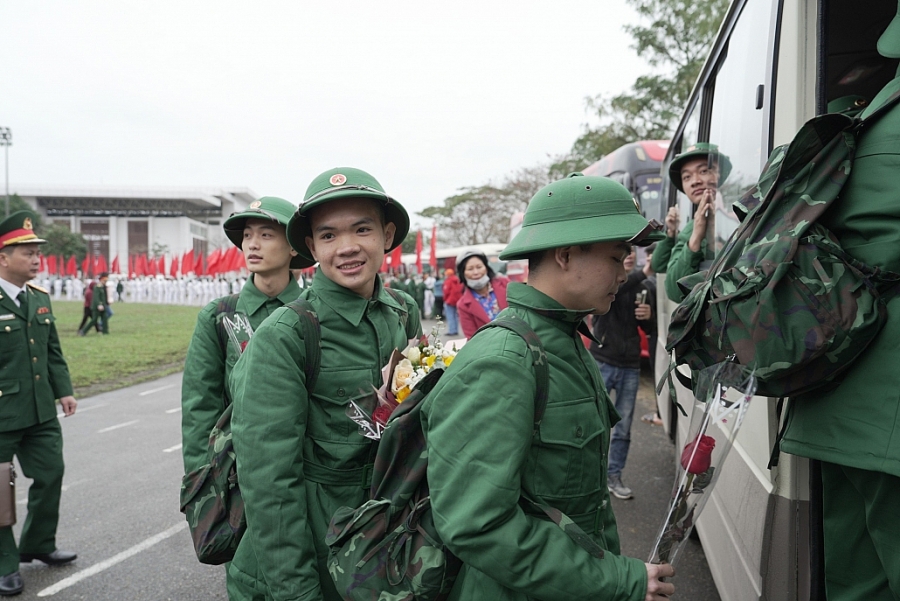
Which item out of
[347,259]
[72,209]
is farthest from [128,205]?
[347,259]

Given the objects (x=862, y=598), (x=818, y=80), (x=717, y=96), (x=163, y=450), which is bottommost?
(x=163, y=450)

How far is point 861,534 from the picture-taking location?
1.45 meters

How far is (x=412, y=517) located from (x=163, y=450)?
239 inches

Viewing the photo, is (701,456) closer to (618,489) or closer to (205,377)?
(205,377)

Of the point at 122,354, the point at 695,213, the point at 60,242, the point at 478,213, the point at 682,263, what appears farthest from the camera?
the point at 60,242

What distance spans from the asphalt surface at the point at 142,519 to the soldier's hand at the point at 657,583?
2115 mm

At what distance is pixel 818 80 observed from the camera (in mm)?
1736

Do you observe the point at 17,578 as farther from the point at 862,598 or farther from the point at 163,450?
the point at 862,598

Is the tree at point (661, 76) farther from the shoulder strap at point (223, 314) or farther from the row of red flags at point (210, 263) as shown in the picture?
the shoulder strap at point (223, 314)

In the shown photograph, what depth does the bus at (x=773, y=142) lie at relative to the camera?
1.67 meters

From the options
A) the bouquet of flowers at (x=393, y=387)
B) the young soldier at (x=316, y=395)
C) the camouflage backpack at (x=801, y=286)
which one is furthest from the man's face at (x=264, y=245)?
the camouflage backpack at (x=801, y=286)

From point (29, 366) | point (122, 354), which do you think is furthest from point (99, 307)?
point (29, 366)

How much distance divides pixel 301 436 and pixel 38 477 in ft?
10.0

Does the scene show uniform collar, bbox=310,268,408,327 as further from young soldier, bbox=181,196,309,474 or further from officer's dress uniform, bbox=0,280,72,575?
officer's dress uniform, bbox=0,280,72,575
